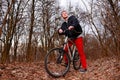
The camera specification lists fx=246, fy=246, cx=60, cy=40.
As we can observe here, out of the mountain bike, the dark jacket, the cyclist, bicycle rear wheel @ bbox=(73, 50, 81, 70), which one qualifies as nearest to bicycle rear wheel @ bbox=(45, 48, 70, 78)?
the mountain bike

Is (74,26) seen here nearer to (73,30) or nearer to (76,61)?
(73,30)

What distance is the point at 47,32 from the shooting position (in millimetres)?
26859

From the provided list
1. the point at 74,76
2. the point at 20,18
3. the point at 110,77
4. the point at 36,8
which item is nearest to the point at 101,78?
the point at 110,77

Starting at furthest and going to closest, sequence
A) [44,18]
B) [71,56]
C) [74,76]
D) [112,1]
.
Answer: [44,18] → [71,56] → [74,76] → [112,1]

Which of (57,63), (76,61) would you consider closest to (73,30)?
(57,63)

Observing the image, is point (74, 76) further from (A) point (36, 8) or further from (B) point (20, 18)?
(A) point (36, 8)

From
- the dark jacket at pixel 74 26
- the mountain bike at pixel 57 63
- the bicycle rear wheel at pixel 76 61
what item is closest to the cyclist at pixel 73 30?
the dark jacket at pixel 74 26

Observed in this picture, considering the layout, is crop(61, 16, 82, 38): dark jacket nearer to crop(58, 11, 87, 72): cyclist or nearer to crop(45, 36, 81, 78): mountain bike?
crop(58, 11, 87, 72): cyclist

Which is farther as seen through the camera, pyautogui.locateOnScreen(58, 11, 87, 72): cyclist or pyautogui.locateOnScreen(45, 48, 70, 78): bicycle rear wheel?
pyautogui.locateOnScreen(58, 11, 87, 72): cyclist

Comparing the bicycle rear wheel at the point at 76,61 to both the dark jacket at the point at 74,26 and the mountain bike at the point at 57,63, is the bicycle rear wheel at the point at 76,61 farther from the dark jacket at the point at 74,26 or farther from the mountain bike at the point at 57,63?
the dark jacket at the point at 74,26

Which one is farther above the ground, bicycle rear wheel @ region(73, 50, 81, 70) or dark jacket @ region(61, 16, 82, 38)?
dark jacket @ region(61, 16, 82, 38)

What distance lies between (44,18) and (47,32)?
2.24 metres

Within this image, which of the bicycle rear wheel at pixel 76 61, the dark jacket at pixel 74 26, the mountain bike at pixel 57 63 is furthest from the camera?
the bicycle rear wheel at pixel 76 61

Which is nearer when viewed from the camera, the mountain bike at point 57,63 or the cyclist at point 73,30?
the mountain bike at point 57,63
